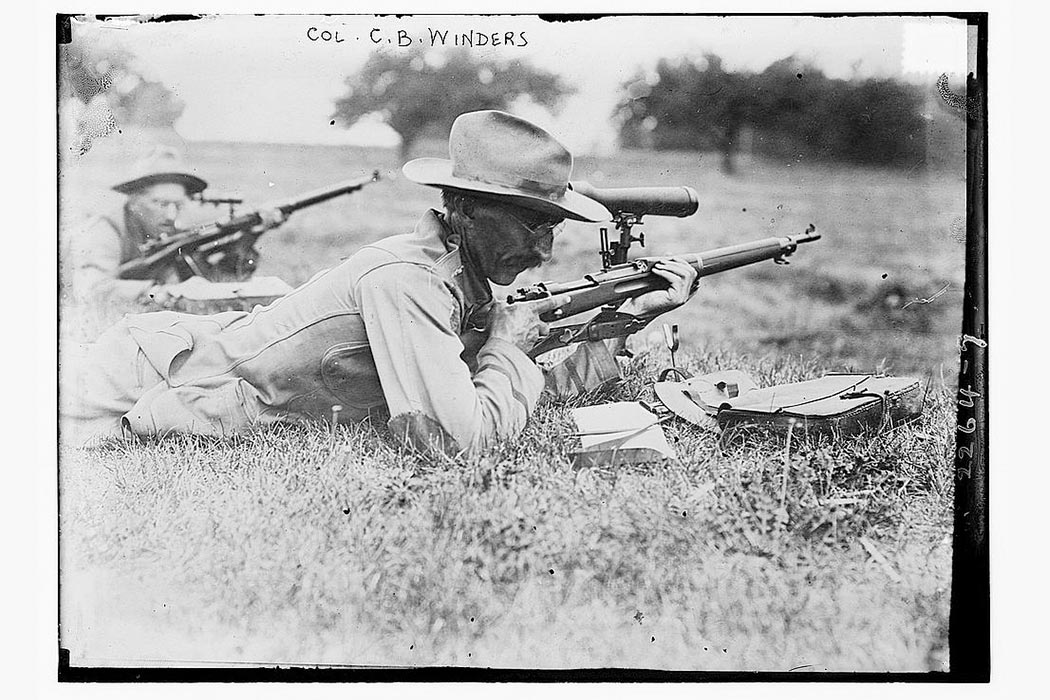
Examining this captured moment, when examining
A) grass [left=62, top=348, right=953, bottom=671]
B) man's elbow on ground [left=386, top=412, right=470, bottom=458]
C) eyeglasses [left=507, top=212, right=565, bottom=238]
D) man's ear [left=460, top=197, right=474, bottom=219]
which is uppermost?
man's ear [left=460, top=197, right=474, bottom=219]

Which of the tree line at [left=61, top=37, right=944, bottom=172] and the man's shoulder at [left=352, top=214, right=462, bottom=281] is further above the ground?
the tree line at [left=61, top=37, right=944, bottom=172]

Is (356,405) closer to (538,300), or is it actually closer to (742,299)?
(538,300)

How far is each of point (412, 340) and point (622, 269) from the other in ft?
1.65

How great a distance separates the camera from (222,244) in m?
Result: 2.03

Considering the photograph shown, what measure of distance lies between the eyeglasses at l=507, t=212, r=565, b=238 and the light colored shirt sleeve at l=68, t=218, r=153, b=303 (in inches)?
33.6

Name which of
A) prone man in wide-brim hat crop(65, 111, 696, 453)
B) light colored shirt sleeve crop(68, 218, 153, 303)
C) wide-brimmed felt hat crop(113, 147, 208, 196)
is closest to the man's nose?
prone man in wide-brim hat crop(65, 111, 696, 453)

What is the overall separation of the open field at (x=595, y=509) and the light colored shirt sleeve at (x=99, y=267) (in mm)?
69

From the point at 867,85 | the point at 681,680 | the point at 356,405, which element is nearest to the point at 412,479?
the point at 356,405

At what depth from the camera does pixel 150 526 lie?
2035 mm

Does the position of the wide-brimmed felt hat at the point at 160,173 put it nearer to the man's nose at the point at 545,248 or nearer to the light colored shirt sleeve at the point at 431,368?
the light colored shirt sleeve at the point at 431,368

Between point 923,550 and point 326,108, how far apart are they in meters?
1.69

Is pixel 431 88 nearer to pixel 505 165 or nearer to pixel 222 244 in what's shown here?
pixel 505 165

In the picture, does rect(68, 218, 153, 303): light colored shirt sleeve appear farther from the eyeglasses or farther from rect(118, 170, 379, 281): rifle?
the eyeglasses

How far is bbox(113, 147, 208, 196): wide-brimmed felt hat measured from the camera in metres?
2.03
